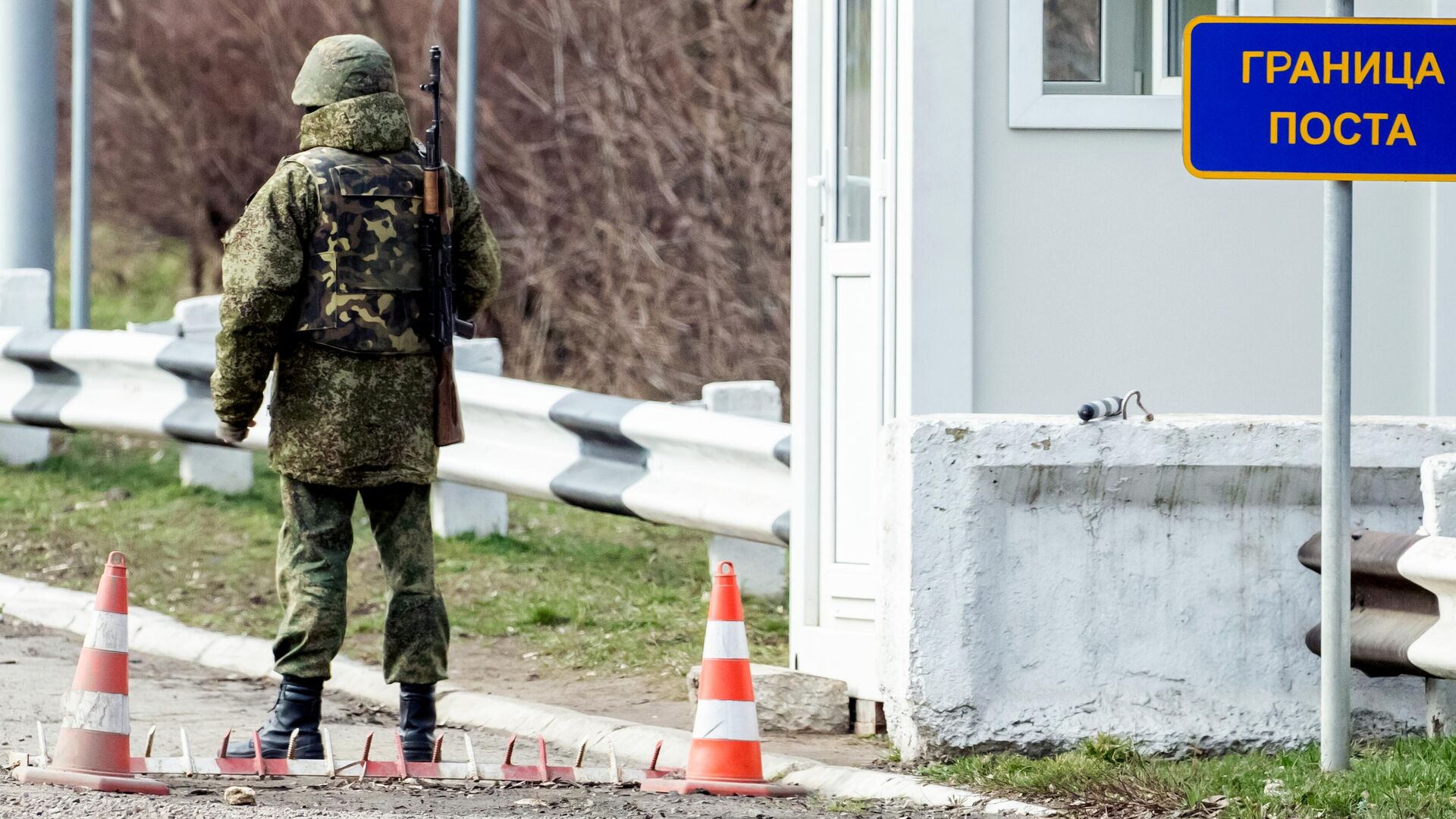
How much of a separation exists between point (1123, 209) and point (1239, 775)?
1640mm

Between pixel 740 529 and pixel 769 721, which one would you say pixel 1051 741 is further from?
pixel 740 529

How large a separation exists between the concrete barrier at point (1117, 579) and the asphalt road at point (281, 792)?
52cm

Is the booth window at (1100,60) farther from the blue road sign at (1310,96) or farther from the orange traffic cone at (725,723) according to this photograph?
the orange traffic cone at (725,723)

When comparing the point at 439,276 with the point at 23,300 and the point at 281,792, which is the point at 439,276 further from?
the point at 23,300

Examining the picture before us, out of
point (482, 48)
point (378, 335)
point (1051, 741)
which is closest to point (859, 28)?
point (378, 335)

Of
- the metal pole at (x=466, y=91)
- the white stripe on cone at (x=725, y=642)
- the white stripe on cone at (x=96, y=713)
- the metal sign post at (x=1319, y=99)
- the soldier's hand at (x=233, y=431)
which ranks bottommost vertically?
the white stripe on cone at (x=96, y=713)

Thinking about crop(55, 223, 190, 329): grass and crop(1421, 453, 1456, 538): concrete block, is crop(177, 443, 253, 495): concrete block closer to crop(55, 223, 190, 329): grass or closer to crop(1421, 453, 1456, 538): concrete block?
crop(1421, 453, 1456, 538): concrete block

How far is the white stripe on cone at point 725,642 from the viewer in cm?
514

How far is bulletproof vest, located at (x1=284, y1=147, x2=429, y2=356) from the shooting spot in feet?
17.3

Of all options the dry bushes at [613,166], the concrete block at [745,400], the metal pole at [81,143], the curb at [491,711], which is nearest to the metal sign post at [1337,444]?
the curb at [491,711]

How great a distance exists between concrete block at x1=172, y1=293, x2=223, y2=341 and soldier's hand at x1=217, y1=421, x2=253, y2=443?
4257 mm

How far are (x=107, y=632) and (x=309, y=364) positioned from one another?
0.85 meters

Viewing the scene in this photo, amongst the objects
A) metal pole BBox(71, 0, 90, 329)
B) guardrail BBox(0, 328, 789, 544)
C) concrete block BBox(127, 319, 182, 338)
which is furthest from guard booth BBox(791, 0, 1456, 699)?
metal pole BBox(71, 0, 90, 329)

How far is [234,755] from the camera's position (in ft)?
17.0
